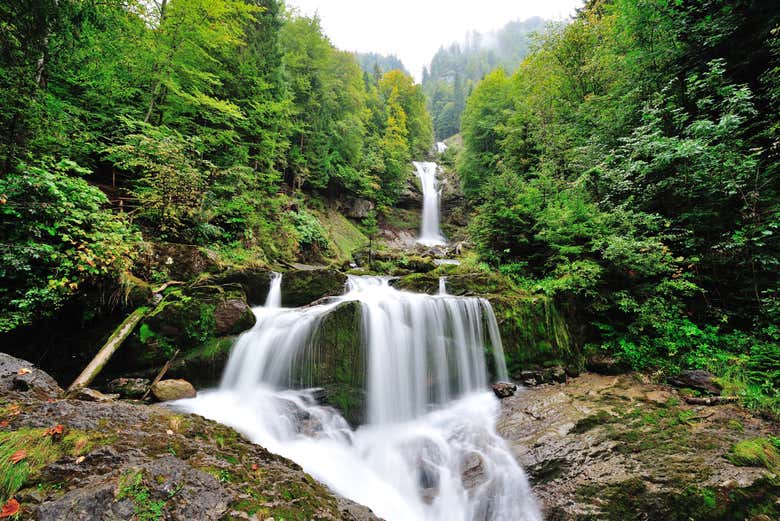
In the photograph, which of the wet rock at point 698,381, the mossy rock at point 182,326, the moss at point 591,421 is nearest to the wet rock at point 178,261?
the mossy rock at point 182,326

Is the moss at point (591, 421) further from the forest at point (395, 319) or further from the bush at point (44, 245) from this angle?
the bush at point (44, 245)

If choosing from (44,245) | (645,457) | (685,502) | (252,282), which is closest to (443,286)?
(645,457)

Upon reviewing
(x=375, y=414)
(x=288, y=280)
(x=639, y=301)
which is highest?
(x=288, y=280)

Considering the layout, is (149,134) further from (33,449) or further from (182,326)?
(33,449)

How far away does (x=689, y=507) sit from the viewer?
266 centimetres

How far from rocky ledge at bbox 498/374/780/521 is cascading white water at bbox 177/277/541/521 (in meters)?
0.43

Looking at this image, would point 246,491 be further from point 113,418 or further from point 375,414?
point 375,414

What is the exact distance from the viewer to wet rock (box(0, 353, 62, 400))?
2625 millimetres

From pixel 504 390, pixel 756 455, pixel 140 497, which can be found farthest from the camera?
pixel 504 390

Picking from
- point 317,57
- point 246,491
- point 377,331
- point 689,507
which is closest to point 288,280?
point 377,331

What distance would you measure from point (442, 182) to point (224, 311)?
24.9 metres

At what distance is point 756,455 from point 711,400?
5.15ft

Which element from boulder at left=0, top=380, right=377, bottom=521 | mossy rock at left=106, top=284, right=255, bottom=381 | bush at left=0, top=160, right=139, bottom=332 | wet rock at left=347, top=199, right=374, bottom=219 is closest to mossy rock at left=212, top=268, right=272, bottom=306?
mossy rock at left=106, top=284, right=255, bottom=381

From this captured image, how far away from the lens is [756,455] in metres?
2.92
